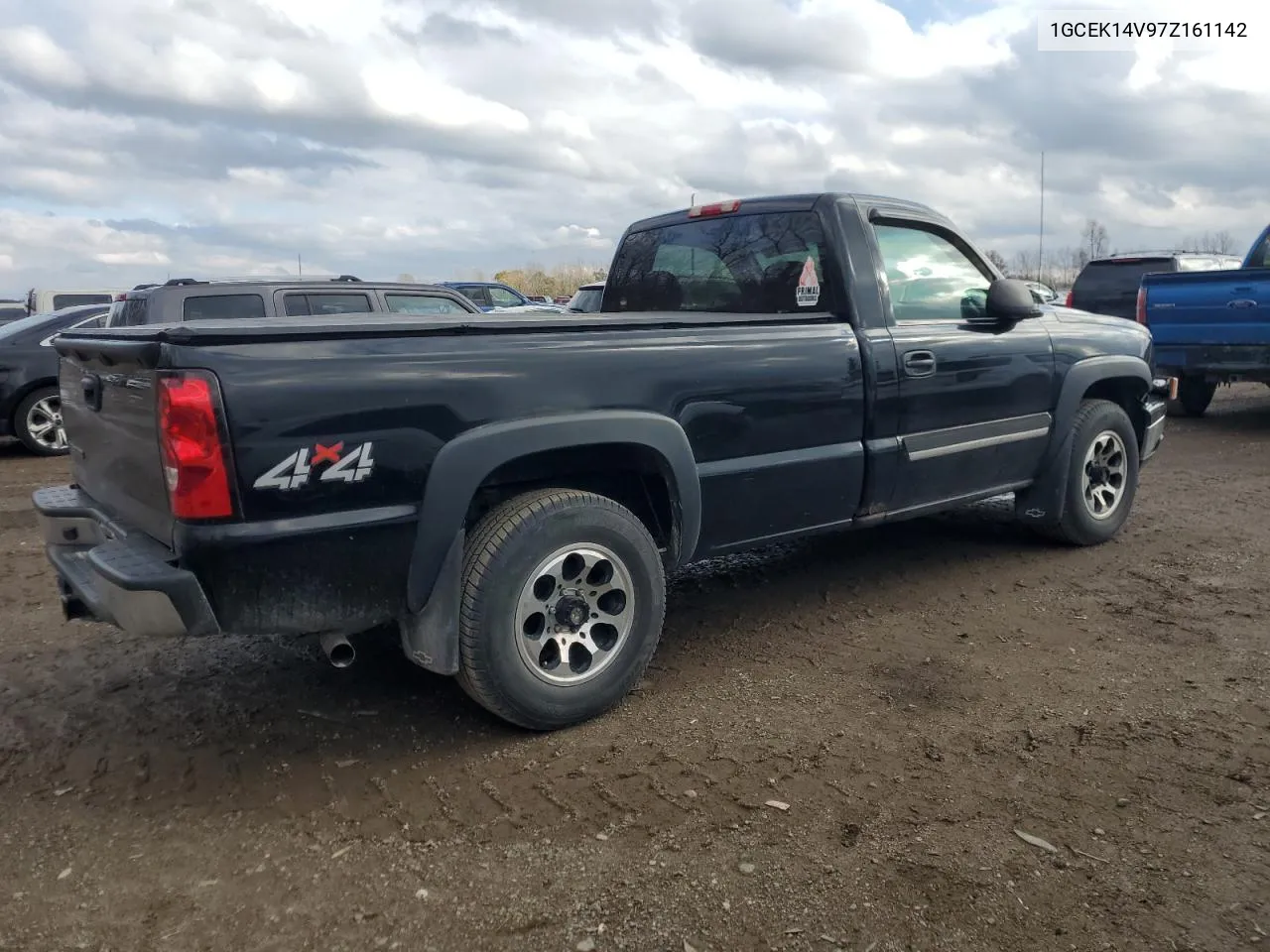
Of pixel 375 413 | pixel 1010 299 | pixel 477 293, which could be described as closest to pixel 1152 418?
pixel 1010 299

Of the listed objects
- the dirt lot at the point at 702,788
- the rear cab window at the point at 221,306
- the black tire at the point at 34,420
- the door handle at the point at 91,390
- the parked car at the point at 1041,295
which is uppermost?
the parked car at the point at 1041,295

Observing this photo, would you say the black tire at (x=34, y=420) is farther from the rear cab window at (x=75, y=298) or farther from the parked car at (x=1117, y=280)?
the parked car at (x=1117, y=280)

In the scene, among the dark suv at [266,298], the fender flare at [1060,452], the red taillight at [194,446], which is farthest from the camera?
the dark suv at [266,298]

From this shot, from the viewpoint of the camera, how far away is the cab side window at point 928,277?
4.59 metres

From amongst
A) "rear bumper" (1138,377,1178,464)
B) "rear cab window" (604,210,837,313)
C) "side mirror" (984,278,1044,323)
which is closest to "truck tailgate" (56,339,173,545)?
"rear cab window" (604,210,837,313)

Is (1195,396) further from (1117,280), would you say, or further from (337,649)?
(337,649)

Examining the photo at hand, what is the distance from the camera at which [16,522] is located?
22.5ft

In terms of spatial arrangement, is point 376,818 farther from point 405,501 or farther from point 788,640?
point 788,640

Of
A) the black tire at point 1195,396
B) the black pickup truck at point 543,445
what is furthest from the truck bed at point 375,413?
the black tire at point 1195,396

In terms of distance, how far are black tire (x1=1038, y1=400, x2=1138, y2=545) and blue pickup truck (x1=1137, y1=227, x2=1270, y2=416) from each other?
432 centimetres

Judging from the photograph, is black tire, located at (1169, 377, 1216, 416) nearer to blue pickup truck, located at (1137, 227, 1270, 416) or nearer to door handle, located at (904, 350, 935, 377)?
blue pickup truck, located at (1137, 227, 1270, 416)

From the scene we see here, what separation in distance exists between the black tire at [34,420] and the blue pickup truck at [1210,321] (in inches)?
425

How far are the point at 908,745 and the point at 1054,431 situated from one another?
258cm

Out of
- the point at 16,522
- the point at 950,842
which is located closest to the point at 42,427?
the point at 16,522
